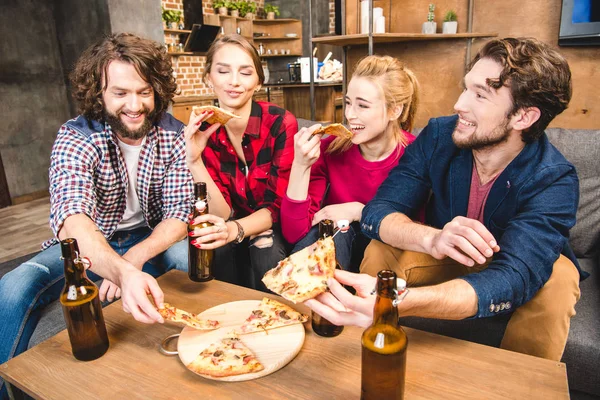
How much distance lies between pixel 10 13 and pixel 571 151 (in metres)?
5.08

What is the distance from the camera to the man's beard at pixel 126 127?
1768 mm

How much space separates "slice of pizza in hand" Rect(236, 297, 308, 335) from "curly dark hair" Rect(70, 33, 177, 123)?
104cm

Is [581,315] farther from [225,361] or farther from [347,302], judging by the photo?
[225,361]

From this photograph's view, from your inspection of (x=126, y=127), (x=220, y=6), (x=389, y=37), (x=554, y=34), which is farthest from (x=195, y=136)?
(x=220, y=6)

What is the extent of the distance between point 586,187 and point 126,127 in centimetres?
194

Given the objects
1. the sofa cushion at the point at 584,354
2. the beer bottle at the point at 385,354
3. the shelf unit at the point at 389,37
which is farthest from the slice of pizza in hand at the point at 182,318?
the shelf unit at the point at 389,37

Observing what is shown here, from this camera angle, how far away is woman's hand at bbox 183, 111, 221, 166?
171cm

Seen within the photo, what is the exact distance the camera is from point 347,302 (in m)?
0.97

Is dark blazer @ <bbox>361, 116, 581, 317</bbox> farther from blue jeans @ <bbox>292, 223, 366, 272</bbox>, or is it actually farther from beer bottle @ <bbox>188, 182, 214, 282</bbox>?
beer bottle @ <bbox>188, 182, 214, 282</bbox>

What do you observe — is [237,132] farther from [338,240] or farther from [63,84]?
[63,84]

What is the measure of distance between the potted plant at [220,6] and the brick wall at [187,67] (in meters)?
0.09

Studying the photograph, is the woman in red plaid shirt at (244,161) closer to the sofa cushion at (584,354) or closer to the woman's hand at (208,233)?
the woman's hand at (208,233)

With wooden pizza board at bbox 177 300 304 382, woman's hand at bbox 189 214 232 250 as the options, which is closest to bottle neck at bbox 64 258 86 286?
Result: wooden pizza board at bbox 177 300 304 382

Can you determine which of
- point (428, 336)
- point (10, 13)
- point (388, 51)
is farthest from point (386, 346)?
point (10, 13)
